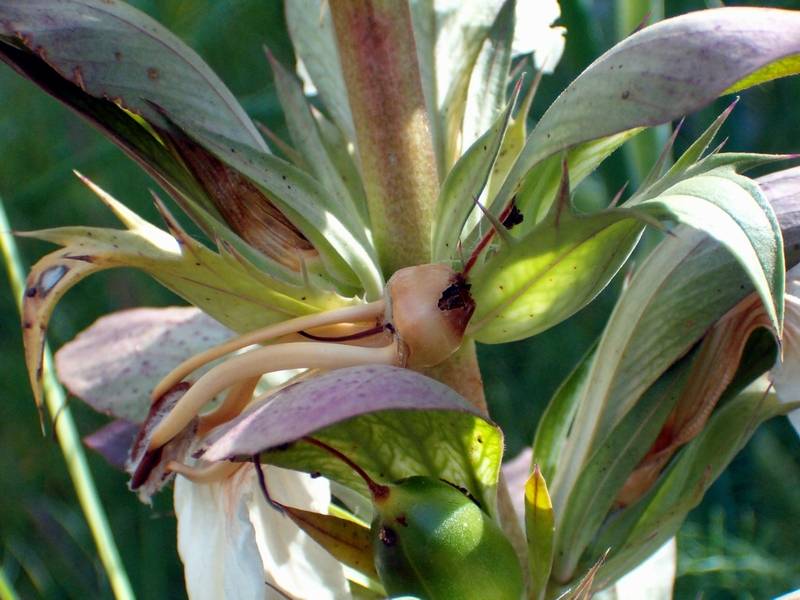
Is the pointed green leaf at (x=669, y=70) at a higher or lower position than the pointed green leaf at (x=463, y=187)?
higher

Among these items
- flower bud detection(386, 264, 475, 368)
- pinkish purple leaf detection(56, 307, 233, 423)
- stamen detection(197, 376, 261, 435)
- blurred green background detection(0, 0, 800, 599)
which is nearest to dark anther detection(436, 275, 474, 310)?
flower bud detection(386, 264, 475, 368)

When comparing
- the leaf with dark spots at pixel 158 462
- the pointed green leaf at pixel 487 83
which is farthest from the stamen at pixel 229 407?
the pointed green leaf at pixel 487 83

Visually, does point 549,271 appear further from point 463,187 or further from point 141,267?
point 141,267

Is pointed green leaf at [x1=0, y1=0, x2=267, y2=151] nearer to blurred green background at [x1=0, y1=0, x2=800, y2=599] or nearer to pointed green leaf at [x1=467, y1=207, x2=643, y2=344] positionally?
pointed green leaf at [x1=467, y1=207, x2=643, y2=344]

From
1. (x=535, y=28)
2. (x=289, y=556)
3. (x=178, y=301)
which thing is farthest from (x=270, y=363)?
(x=178, y=301)

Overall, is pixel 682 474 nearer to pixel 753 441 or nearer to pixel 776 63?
pixel 776 63

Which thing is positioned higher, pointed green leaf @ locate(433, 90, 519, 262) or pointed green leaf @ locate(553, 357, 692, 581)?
pointed green leaf @ locate(433, 90, 519, 262)

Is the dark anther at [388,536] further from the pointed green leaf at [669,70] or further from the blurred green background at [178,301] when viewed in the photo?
the blurred green background at [178,301]
